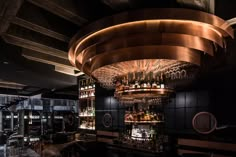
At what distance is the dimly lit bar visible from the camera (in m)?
2.93

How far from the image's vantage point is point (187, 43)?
2.94m

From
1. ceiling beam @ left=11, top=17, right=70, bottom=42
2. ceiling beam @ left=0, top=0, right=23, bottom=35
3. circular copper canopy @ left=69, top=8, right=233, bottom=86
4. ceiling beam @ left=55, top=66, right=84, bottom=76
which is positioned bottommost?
circular copper canopy @ left=69, top=8, right=233, bottom=86

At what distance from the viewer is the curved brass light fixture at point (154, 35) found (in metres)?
2.75

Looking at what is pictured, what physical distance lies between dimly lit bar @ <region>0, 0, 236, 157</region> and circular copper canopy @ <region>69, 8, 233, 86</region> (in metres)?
0.01

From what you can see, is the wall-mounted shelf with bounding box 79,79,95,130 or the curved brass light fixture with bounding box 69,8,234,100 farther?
the wall-mounted shelf with bounding box 79,79,95,130

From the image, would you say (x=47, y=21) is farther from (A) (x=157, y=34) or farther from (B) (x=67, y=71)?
(B) (x=67, y=71)

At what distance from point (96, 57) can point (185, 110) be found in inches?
142

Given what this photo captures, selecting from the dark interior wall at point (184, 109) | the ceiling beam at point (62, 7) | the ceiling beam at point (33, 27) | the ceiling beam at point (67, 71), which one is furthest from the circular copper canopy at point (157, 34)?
the ceiling beam at point (67, 71)

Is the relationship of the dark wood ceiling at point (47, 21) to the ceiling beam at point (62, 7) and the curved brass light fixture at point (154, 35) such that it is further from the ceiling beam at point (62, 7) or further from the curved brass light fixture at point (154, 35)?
the curved brass light fixture at point (154, 35)

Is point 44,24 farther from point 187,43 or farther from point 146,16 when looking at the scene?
point 187,43

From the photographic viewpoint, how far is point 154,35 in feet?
9.63

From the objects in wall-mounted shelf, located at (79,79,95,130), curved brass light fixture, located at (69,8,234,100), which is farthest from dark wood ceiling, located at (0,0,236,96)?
wall-mounted shelf, located at (79,79,95,130)

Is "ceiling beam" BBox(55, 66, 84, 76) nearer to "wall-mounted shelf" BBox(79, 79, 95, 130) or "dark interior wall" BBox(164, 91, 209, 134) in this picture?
"wall-mounted shelf" BBox(79, 79, 95, 130)

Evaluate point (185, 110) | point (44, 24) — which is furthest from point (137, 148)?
point (44, 24)
